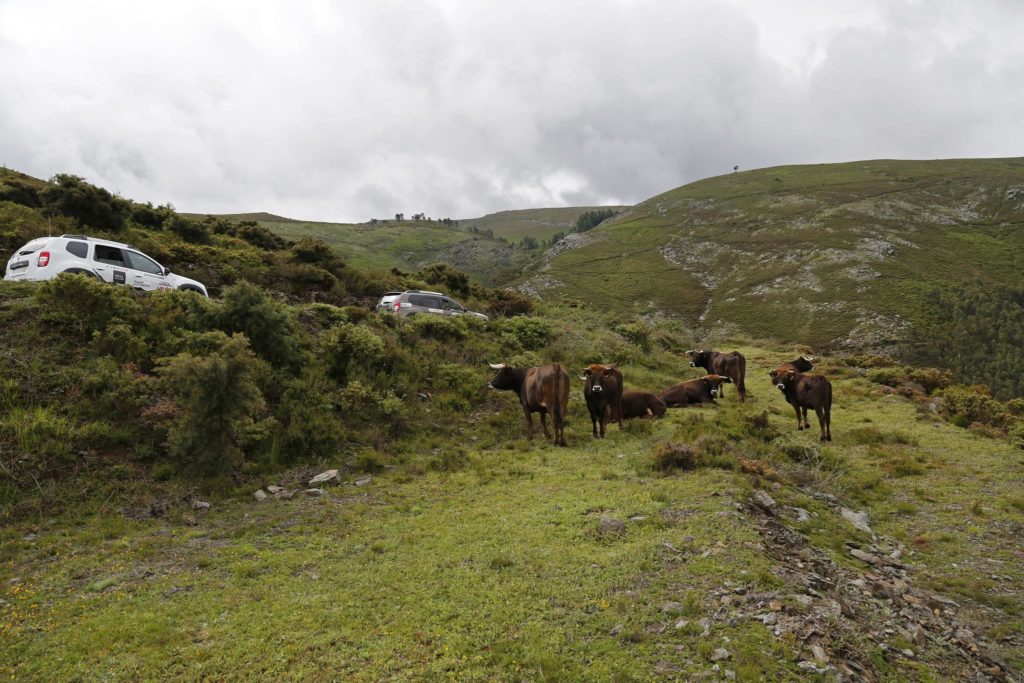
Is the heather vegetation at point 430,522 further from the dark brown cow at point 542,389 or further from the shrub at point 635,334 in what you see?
the shrub at point 635,334

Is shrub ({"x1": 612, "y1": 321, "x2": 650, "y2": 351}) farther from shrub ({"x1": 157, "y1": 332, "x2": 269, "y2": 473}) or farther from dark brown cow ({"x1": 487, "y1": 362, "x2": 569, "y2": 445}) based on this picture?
shrub ({"x1": 157, "y1": 332, "x2": 269, "y2": 473})

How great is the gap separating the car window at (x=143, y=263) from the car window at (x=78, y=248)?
119 centimetres

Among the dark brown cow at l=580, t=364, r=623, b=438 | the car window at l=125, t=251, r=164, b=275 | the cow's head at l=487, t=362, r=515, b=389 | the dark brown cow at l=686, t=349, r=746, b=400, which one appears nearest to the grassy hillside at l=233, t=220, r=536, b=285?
the dark brown cow at l=686, t=349, r=746, b=400

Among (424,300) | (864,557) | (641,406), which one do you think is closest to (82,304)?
(424,300)

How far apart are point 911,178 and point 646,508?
13872cm

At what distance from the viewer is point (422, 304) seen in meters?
26.6

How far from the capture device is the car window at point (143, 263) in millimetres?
17688

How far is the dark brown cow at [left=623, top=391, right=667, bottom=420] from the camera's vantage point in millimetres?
17469

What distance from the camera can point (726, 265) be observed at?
81312 millimetres

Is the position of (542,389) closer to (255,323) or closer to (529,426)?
(529,426)

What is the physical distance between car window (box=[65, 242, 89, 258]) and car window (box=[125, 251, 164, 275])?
119cm

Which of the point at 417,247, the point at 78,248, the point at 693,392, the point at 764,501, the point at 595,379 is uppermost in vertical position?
the point at 417,247

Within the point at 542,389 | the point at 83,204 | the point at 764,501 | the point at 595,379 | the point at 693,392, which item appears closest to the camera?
Result: the point at 764,501

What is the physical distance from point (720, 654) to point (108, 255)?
816 inches
